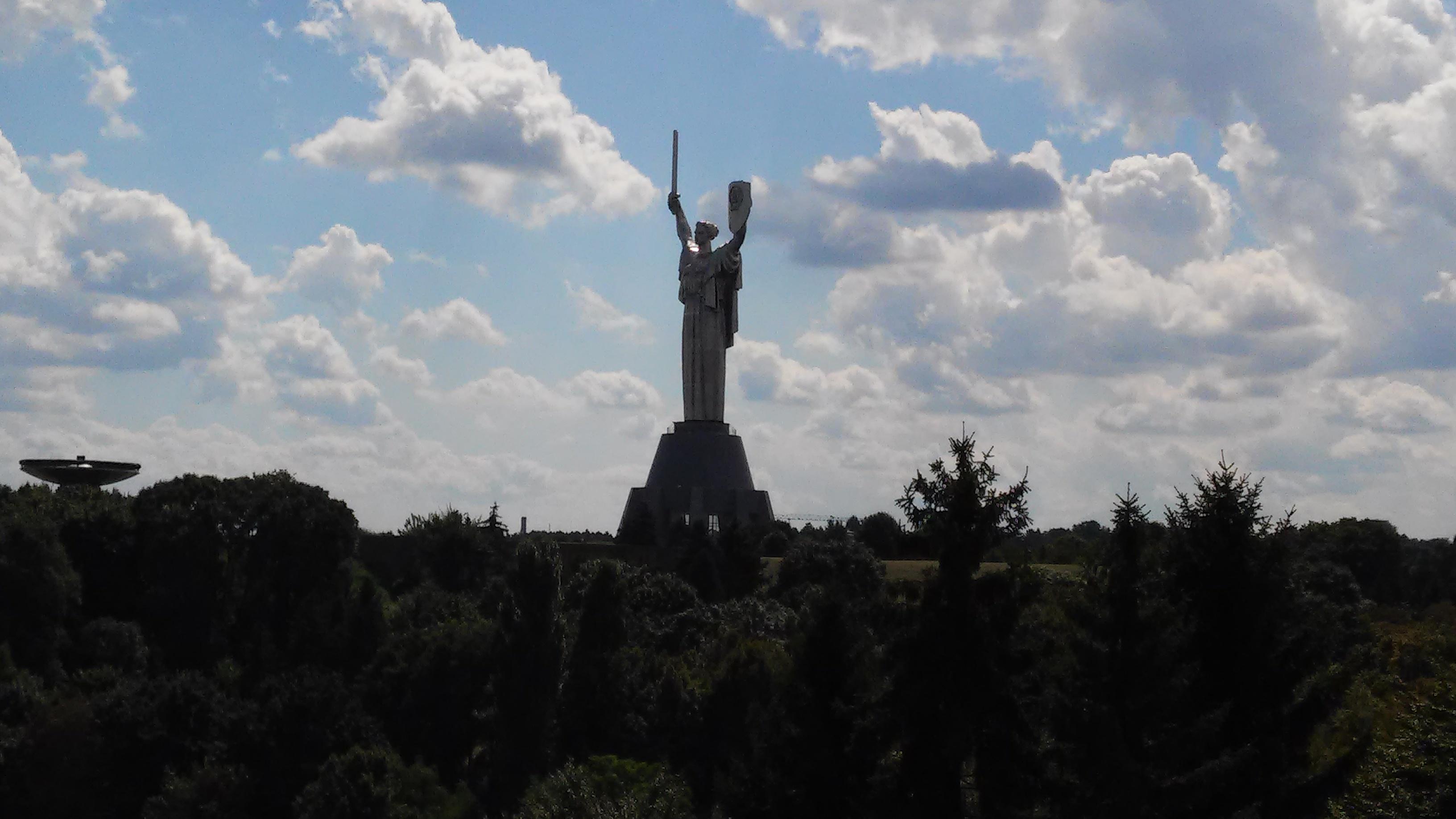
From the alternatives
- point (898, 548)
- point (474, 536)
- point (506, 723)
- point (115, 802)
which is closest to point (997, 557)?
point (474, 536)

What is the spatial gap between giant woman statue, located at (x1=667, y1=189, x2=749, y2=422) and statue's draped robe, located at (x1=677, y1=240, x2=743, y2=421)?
0.05 feet

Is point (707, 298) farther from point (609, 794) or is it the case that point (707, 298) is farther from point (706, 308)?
point (609, 794)

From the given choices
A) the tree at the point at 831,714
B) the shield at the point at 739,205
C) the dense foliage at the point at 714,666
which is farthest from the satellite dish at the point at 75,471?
the tree at the point at 831,714

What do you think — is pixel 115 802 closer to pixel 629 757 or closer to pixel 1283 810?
pixel 629 757

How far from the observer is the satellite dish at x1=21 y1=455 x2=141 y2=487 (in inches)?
2283

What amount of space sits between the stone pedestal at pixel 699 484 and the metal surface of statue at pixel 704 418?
0.02 meters

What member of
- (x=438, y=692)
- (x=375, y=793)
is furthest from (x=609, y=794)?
(x=438, y=692)

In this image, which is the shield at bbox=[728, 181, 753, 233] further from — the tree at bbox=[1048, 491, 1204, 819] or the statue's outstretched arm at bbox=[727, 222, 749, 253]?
the tree at bbox=[1048, 491, 1204, 819]

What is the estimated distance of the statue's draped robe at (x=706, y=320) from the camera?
65.0 meters

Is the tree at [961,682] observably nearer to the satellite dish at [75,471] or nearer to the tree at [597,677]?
the tree at [597,677]

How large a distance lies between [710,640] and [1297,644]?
27.7 metres

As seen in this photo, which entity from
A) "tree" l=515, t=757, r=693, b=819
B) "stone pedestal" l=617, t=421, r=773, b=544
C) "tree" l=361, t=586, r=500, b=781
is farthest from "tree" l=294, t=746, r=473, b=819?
"stone pedestal" l=617, t=421, r=773, b=544

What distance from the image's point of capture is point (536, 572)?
123 feet

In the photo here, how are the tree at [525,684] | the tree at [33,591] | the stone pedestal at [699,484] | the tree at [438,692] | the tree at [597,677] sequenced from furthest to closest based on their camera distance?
1. the stone pedestal at [699,484]
2. the tree at [33,591]
3. the tree at [438,692]
4. the tree at [597,677]
5. the tree at [525,684]
